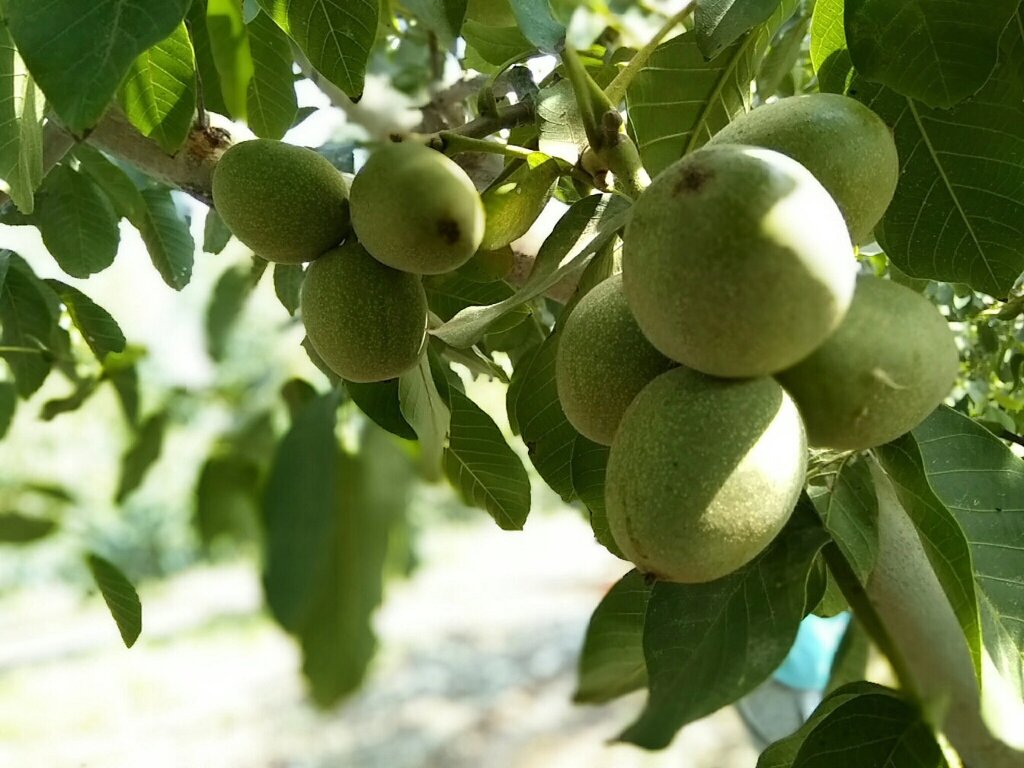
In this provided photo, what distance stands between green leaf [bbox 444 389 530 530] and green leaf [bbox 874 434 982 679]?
33 centimetres

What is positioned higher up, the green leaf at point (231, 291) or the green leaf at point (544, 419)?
the green leaf at point (544, 419)

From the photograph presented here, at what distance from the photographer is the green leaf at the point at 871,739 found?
0.63 meters

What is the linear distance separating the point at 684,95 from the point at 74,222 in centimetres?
73

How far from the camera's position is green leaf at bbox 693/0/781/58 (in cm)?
64

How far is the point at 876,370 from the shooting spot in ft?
1.62

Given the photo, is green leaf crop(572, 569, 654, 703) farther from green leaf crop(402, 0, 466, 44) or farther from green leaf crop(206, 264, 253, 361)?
green leaf crop(206, 264, 253, 361)

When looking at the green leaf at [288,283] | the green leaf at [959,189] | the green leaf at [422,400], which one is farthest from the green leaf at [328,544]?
the green leaf at [288,283]

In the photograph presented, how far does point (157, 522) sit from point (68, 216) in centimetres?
100

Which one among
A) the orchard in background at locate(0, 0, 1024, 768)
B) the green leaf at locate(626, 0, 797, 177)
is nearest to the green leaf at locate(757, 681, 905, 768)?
the orchard in background at locate(0, 0, 1024, 768)

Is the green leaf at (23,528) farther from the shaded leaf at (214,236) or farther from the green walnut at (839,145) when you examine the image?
the shaded leaf at (214,236)

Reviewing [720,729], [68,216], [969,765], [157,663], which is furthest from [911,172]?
[720,729]

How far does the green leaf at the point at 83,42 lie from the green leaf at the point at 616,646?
384mm

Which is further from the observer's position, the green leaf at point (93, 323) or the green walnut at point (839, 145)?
the green leaf at point (93, 323)

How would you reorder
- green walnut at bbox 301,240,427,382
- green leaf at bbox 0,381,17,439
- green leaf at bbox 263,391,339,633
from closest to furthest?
green leaf at bbox 263,391,339,633
green walnut at bbox 301,240,427,382
green leaf at bbox 0,381,17,439
